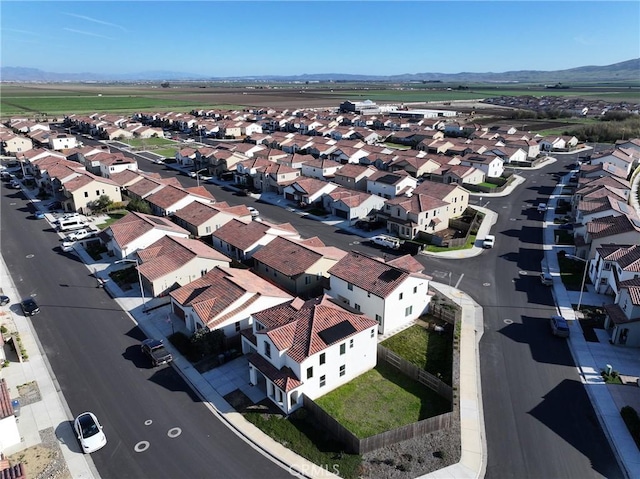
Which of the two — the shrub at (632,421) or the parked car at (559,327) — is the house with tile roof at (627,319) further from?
the shrub at (632,421)

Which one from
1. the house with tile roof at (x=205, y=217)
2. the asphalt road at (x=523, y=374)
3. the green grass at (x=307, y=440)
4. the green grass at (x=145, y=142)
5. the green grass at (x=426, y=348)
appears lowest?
the green grass at (x=426, y=348)

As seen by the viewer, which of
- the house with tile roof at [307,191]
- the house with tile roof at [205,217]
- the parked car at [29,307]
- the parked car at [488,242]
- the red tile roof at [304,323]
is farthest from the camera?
the house with tile roof at [307,191]

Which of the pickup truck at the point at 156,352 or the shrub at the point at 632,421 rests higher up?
the pickup truck at the point at 156,352

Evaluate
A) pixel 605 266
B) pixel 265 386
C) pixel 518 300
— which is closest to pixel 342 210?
pixel 518 300

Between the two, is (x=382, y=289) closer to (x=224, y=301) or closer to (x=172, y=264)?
(x=224, y=301)

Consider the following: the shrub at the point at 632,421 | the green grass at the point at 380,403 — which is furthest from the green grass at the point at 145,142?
the shrub at the point at 632,421

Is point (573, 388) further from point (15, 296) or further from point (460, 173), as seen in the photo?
point (460, 173)

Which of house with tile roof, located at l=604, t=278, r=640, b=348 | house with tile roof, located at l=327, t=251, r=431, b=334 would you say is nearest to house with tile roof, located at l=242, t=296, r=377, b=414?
house with tile roof, located at l=327, t=251, r=431, b=334
